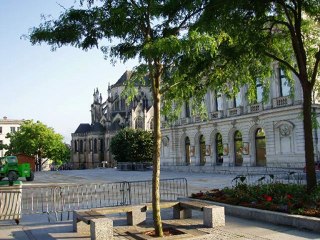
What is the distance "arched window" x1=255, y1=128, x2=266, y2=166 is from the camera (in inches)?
1628

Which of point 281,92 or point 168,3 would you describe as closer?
point 168,3

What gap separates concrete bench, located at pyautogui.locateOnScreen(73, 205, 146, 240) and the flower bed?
3285mm

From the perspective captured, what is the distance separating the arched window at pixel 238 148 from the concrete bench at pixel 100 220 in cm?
3491

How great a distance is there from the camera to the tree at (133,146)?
59.7m

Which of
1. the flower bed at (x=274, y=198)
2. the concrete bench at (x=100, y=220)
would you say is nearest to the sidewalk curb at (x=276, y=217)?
the flower bed at (x=274, y=198)

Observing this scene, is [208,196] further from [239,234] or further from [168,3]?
[168,3]

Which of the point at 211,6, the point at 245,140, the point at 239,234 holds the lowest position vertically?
the point at 239,234

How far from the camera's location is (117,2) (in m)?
9.04

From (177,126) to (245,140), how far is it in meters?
14.6

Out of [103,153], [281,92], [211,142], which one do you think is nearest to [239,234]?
[281,92]

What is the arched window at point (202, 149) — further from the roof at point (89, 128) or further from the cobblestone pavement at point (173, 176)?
the roof at point (89, 128)

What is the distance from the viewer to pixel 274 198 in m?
12.0

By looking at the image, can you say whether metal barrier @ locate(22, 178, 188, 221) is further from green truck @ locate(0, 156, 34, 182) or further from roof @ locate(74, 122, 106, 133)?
roof @ locate(74, 122, 106, 133)

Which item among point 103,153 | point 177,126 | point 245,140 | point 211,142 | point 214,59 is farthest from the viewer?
point 103,153
